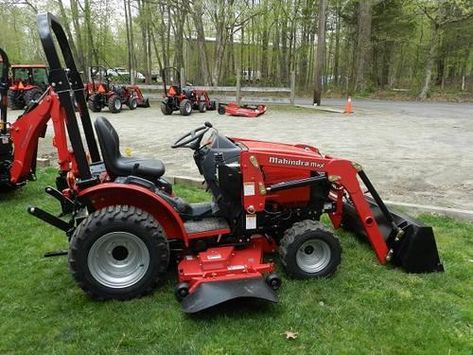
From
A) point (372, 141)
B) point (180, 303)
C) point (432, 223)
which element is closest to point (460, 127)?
point (372, 141)

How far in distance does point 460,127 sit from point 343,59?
74.4ft

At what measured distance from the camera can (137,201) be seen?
3428 millimetres

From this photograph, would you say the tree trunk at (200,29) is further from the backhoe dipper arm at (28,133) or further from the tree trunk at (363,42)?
the backhoe dipper arm at (28,133)

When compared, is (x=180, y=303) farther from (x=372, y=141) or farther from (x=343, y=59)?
(x=343, y=59)

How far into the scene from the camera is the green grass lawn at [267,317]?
277 cm

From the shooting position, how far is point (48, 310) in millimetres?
3189

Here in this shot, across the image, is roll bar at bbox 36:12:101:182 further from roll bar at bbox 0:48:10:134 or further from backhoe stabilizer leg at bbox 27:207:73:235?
roll bar at bbox 0:48:10:134

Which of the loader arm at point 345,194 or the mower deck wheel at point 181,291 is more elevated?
the loader arm at point 345,194

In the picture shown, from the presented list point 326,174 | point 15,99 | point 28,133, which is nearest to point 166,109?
point 15,99

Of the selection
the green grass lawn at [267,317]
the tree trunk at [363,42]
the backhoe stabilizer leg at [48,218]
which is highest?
the tree trunk at [363,42]

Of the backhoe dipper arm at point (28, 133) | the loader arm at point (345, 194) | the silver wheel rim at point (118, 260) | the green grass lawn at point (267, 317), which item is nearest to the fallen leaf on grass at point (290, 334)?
the green grass lawn at point (267, 317)

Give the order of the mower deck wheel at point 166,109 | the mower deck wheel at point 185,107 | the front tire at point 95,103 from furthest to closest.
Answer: the front tire at point 95,103
the mower deck wheel at point 166,109
the mower deck wheel at point 185,107

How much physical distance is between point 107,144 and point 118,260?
877mm

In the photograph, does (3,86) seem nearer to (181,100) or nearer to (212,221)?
(212,221)
